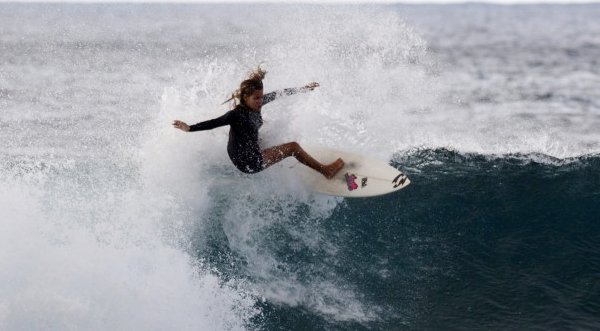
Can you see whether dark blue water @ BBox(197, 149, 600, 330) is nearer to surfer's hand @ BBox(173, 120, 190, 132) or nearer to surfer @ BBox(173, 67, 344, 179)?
surfer @ BBox(173, 67, 344, 179)

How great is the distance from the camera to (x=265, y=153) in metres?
7.94

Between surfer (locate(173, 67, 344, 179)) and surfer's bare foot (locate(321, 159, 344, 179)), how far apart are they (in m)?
0.07

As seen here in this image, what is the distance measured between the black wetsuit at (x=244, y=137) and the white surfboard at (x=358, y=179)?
0.89 m

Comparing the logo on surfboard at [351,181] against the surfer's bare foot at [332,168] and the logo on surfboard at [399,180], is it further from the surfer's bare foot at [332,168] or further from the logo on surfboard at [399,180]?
the logo on surfboard at [399,180]

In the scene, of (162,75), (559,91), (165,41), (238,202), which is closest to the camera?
(238,202)

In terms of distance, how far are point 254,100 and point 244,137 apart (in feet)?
1.51

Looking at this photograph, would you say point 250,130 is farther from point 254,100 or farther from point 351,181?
point 351,181

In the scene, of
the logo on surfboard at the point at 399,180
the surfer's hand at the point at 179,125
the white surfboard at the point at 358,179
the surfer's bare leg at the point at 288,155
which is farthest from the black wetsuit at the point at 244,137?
the logo on surfboard at the point at 399,180

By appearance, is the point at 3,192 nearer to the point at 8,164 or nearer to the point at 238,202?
the point at 238,202

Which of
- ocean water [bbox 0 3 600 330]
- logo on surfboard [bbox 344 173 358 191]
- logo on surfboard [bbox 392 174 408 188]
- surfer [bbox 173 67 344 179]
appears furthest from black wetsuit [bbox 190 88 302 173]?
logo on surfboard [bbox 392 174 408 188]

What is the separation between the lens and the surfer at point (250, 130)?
7.45m

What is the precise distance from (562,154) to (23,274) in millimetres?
8488

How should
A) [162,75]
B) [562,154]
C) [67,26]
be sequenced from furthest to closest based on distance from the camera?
[67,26] → [162,75] → [562,154]

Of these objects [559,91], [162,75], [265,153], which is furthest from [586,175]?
[162,75]
